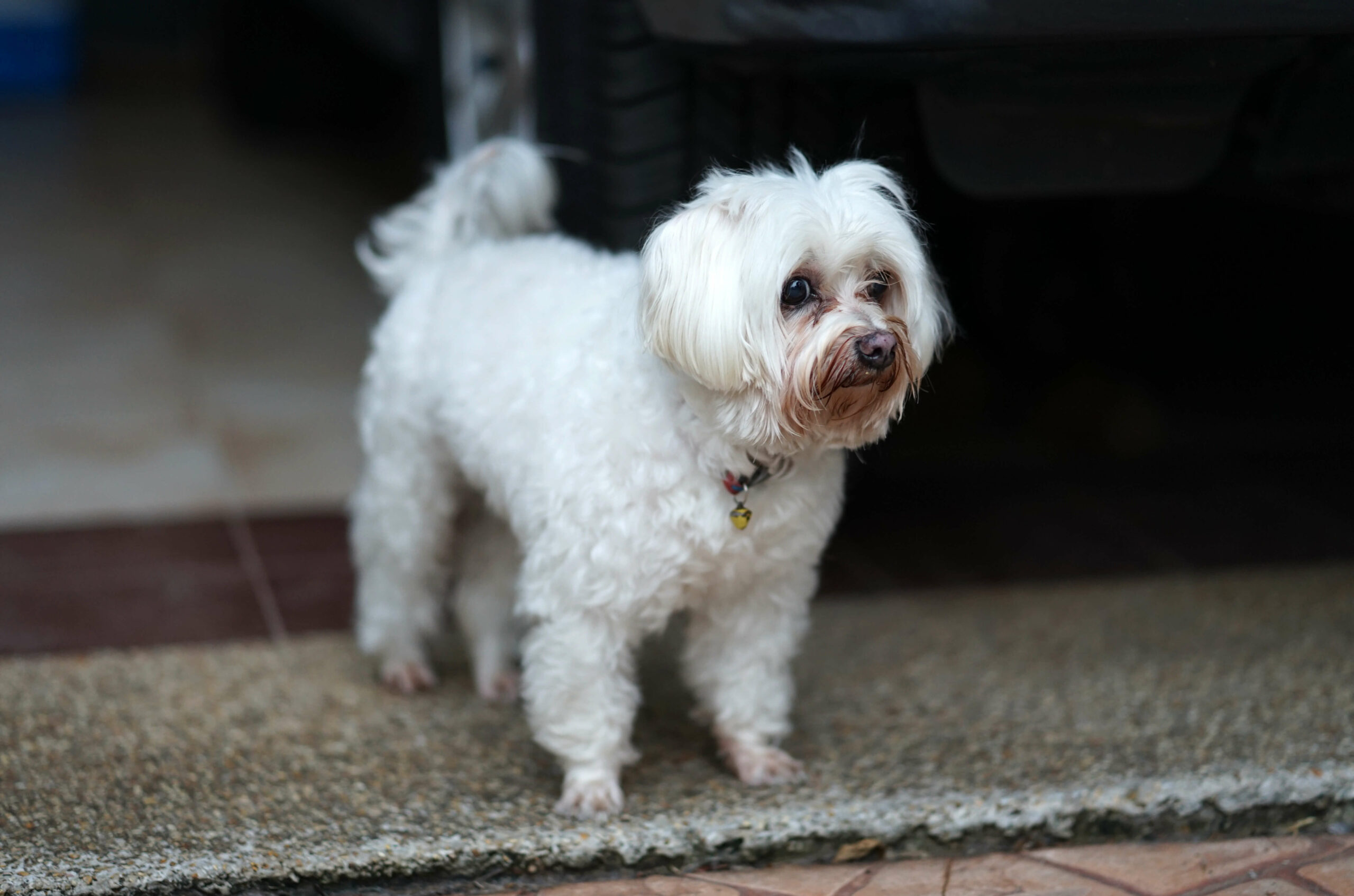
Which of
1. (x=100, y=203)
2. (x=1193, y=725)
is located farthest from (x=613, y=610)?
(x=100, y=203)

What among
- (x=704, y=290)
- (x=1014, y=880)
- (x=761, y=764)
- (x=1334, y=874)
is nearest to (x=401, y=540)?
(x=761, y=764)

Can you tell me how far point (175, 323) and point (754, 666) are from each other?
3.74m

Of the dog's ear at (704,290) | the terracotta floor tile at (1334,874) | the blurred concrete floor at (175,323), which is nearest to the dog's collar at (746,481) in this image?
the dog's ear at (704,290)

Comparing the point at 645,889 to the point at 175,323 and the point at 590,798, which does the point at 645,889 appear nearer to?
the point at 590,798

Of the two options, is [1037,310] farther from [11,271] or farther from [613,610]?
[11,271]

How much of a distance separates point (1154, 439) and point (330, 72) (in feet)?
18.9

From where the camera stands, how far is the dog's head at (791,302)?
222 centimetres

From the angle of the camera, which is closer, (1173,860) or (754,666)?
(1173,860)

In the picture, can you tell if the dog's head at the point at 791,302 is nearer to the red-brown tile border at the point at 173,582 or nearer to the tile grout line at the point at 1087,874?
the tile grout line at the point at 1087,874

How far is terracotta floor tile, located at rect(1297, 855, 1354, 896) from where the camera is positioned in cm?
233

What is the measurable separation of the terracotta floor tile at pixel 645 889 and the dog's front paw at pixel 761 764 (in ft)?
1.00

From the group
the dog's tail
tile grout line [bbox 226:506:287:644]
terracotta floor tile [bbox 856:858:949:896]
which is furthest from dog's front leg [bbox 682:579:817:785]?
tile grout line [bbox 226:506:287:644]

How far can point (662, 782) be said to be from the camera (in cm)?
267

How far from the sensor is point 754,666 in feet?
8.83
